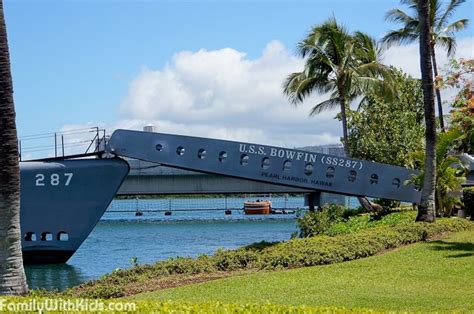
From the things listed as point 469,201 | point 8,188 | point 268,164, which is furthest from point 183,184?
point 8,188

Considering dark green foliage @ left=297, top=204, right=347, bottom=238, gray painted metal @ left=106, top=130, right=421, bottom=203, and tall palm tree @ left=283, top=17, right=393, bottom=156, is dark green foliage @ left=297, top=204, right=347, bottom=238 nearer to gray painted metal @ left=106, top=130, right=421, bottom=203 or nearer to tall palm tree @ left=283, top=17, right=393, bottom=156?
gray painted metal @ left=106, top=130, right=421, bottom=203

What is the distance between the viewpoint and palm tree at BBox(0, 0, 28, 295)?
38.6 feet

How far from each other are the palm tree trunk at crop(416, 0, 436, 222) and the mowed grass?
4245 mm

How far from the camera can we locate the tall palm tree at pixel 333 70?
31641 mm

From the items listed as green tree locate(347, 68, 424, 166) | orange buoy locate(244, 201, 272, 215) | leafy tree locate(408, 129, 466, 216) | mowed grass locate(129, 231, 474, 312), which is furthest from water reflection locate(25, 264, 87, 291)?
orange buoy locate(244, 201, 272, 215)

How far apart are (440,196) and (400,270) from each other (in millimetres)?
10825

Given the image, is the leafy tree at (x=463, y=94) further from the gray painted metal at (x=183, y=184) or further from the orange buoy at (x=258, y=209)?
the orange buoy at (x=258, y=209)

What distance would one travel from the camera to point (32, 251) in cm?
2450

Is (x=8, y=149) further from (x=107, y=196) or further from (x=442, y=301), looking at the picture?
(x=107, y=196)

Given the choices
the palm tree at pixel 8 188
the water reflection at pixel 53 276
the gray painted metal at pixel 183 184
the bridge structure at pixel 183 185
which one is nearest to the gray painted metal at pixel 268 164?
the water reflection at pixel 53 276

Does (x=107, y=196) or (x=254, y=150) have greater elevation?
(x=254, y=150)

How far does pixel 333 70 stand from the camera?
105 feet

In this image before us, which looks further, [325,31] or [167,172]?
[167,172]

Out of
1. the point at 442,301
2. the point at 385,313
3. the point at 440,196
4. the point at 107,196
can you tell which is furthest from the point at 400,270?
the point at 107,196
